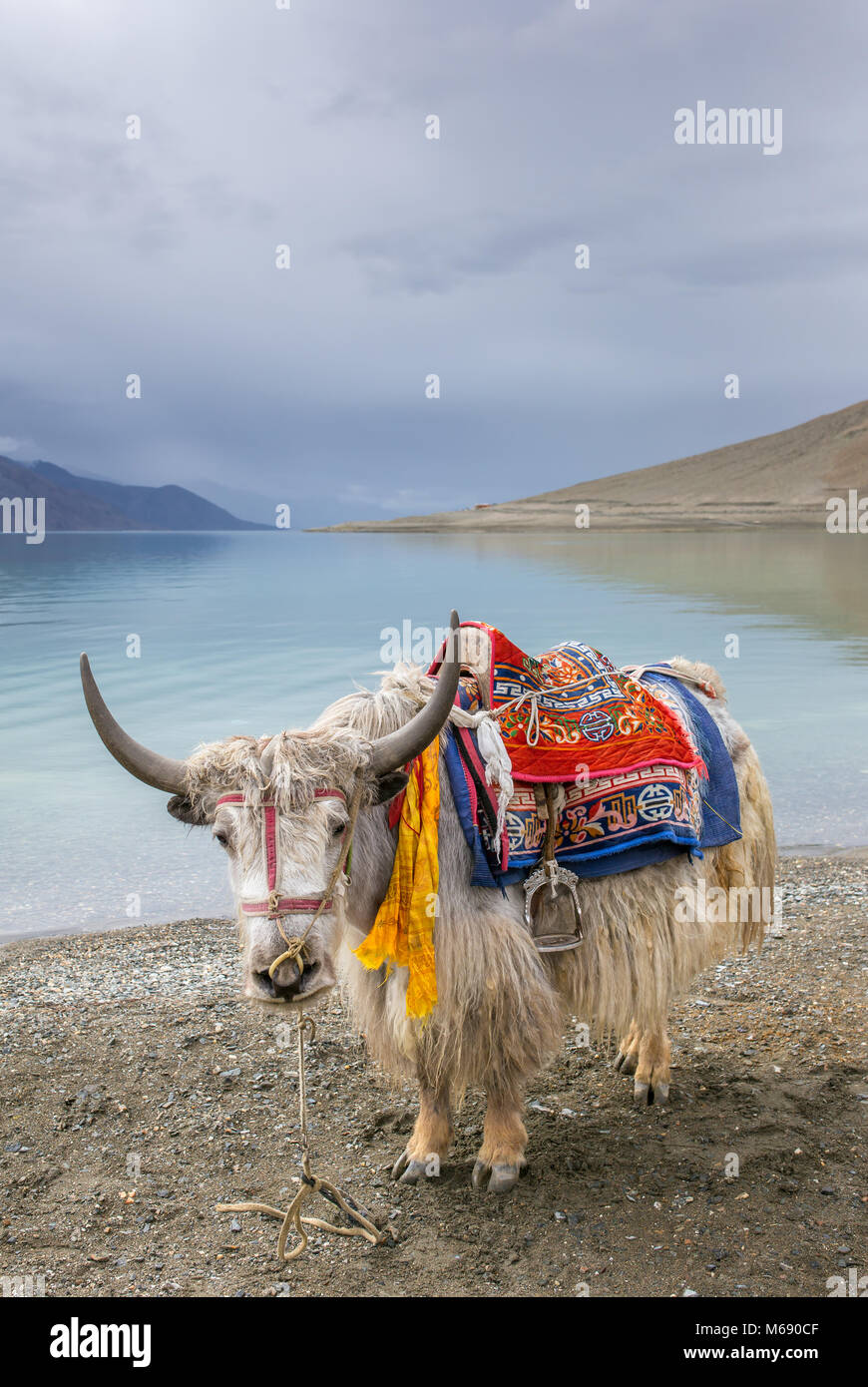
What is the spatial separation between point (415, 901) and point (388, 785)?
43 cm

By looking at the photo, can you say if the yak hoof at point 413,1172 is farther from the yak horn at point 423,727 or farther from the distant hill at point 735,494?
the distant hill at point 735,494

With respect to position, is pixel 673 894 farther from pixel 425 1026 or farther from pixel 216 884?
pixel 216 884

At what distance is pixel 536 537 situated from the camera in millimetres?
103875

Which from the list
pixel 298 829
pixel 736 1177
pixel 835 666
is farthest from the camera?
pixel 835 666

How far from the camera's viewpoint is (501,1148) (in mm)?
3322

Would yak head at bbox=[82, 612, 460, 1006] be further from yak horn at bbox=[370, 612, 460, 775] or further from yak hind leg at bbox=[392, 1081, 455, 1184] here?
yak hind leg at bbox=[392, 1081, 455, 1184]

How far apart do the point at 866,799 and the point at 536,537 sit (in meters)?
96.4

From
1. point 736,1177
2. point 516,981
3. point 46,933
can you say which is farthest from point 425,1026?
point 46,933

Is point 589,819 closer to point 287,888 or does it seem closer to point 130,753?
point 287,888

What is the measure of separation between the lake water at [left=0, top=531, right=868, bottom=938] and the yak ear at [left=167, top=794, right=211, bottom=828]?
4.34 m

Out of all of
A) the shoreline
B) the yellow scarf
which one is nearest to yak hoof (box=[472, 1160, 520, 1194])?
the yellow scarf

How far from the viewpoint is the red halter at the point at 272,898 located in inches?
95.1


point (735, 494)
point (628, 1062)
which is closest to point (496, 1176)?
point (628, 1062)

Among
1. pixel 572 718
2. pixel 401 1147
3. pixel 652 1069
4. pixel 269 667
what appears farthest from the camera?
pixel 269 667
